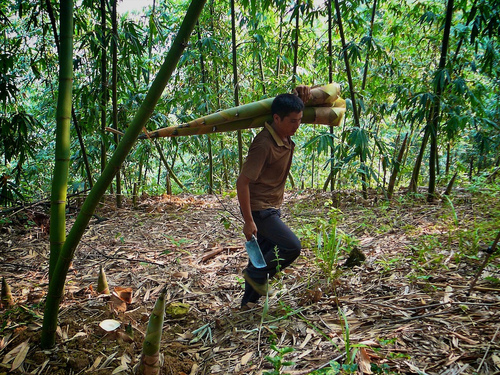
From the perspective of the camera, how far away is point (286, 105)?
196 cm

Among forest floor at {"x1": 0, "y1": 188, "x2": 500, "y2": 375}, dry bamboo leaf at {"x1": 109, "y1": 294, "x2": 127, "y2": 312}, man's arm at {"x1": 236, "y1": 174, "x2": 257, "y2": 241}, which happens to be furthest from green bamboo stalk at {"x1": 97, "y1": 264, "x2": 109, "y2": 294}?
man's arm at {"x1": 236, "y1": 174, "x2": 257, "y2": 241}

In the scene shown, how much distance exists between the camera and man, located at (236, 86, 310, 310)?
6.53ft

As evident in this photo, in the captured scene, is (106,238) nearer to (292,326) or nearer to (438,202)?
(292,326)

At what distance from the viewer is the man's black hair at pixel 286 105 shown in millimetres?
1951

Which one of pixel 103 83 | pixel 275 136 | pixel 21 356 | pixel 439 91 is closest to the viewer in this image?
pixel 21 356

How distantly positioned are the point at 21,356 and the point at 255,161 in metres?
1.47

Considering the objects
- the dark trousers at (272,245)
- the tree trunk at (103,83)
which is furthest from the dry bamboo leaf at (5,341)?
the tree trunk at (103,83)

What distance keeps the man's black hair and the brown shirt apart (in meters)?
0.12

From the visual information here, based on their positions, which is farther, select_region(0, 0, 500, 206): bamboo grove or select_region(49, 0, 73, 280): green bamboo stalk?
select_region(0, 0, 500, 206): bamboo grove

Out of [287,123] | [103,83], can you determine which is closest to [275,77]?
[103,83]

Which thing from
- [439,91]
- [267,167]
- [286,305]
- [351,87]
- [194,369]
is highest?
[351,87]

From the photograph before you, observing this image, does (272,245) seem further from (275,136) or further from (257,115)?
(257,115)

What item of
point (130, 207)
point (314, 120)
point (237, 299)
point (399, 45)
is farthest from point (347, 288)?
point (399, 45)

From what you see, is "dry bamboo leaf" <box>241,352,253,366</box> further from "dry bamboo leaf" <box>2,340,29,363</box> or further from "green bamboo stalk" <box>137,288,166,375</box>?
"dry bamboo leaf" <box>2,340,29,363</box>
